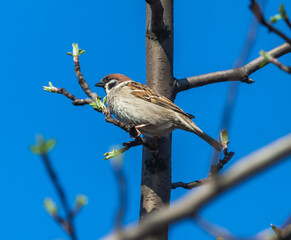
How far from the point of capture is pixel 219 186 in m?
0.79

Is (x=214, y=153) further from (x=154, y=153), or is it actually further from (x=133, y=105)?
(x=133, y=105)

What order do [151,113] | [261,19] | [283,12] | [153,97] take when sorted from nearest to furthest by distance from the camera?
[261,19] < [283,12] < [153,97] < [151,113]

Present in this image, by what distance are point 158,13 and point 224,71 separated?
2.68ft

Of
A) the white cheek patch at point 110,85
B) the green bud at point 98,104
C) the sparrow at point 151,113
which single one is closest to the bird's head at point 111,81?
the white cheek patch at point 110,85

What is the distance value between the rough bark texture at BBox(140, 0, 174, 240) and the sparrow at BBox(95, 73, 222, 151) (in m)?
0.13

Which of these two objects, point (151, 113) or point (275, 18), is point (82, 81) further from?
point (275, 18)

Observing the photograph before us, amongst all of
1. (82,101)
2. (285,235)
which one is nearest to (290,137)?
(285,235)

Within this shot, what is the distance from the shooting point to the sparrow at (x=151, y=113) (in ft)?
13.2

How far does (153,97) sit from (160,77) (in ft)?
1.02

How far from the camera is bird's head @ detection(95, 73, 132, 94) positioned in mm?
Result: 5016

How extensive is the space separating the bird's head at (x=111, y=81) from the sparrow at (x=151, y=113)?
543 mm

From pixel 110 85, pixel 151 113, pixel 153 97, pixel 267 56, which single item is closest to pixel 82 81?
pixel 153 97

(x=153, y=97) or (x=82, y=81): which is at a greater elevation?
(x=153, y=97)

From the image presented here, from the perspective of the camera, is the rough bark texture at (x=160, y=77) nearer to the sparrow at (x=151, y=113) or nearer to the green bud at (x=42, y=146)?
the sparrow at (x=151, y=113)
